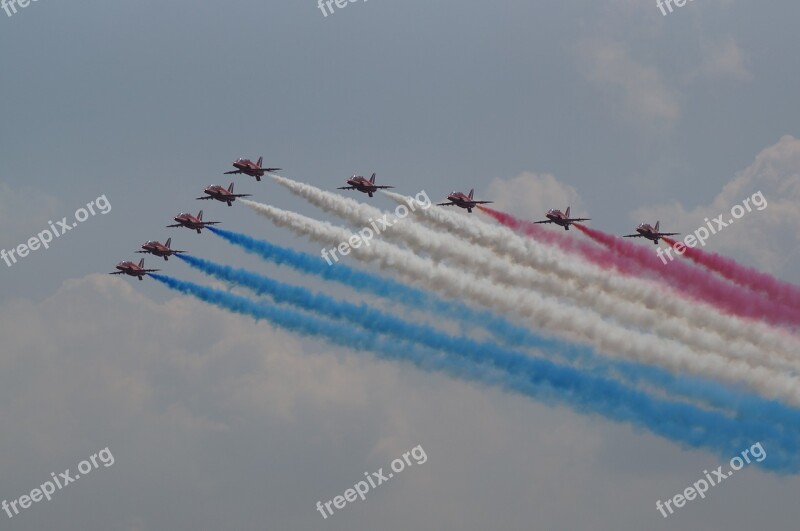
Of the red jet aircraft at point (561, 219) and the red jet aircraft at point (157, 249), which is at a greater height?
the red jet aircraft at point (157, 249)

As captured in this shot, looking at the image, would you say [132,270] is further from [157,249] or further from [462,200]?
[462,200]

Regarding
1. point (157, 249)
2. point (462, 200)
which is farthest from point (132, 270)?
point (462, 200)

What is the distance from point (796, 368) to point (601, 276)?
56.0ft

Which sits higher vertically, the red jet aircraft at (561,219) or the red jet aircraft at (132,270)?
the red jet aircraft at (132,270)

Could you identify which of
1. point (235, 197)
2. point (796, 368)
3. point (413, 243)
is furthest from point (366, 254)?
point (796, 368)

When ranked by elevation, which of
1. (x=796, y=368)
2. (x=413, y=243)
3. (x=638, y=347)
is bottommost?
(x=796, y=368)

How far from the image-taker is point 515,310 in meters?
116

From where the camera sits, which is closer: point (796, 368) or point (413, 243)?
point (796, 368)

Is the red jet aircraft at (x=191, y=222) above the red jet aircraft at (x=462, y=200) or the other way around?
above

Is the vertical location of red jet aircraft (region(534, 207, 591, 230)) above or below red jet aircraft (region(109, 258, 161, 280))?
below

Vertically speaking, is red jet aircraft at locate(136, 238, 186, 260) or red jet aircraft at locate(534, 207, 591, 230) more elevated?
red jet aircraft at locate(136, 238, 186, 260)

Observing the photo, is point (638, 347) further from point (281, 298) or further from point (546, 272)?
point (281, 298)

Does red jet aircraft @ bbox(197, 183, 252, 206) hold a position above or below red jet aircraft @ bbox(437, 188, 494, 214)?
above

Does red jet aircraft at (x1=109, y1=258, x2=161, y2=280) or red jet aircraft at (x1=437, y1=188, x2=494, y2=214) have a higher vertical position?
red jet aircraft at (x1=109, y1=258, x2=161, y2=280)
